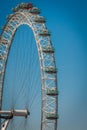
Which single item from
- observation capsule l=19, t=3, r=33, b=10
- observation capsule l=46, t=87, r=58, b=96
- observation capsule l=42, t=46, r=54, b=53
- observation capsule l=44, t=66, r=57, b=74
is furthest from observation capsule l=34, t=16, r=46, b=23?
observation capsule l=46, t=87, r=58, b=96

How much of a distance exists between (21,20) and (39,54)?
34.3ft

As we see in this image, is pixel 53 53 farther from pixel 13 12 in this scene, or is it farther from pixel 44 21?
pixel 13 12

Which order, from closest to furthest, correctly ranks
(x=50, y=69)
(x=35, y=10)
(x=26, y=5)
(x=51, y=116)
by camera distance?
(x=51, y=116)
(x=50, y=69)
(x=35, y=10)
(x=26, y=5)

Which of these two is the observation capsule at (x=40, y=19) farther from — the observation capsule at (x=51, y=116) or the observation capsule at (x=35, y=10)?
the observation capsule at (x=51, y=116)

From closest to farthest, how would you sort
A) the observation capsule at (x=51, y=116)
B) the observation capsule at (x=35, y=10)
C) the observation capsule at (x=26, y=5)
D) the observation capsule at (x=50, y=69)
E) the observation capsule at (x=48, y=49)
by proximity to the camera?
the observation capsule at (x=51, y=116), the observation capsule at (x=50, y=69), the observation capsule at (x=48, y=49), the observation capsule at (x=35, y=10), the observation capsule at (x=26, y=5)

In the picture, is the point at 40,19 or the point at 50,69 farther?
the point at 40,19

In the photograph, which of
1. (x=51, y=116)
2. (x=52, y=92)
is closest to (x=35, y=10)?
(x=52, y=92)

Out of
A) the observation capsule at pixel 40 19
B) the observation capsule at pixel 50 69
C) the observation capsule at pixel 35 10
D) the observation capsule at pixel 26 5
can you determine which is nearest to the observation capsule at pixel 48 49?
the observation capsule at pixel 50 69

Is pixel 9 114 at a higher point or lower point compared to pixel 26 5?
lower

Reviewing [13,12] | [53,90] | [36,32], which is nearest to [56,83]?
[53,90]

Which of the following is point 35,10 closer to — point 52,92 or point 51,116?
point 52,92

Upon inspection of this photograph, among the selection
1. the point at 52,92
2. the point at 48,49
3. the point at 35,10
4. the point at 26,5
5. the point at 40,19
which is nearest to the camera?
the point at 52,92

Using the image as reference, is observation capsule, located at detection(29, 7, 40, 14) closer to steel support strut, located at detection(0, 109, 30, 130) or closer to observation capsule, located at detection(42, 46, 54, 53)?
observation capsule, located at detection(42, 46, 54, 53)

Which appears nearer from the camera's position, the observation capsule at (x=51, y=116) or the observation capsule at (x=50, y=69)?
the observation capsule at (x=51, y=116)
